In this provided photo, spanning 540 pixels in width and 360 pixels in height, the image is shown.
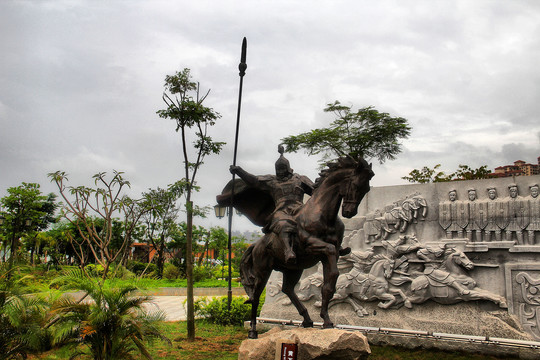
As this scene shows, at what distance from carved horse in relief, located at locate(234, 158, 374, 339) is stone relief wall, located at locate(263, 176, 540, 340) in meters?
3.41

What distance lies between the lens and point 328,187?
16.9 feet

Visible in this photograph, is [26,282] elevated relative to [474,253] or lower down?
lower down

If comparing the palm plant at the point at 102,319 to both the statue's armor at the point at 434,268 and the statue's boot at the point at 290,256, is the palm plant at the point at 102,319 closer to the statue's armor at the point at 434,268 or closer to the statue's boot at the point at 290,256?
the statue's boot at the point at 290,256

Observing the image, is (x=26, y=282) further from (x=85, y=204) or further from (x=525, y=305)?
(x=525, y=305)

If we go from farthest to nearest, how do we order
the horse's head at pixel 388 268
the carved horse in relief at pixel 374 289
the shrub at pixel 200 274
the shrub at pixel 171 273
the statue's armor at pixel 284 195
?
the shrub at pixel 171 273
the shrub at pixel 200 274
the horse's head at pixel 388 268
the carved horse in relief at pixel 374 289
the statue's armor at pixel 284 195

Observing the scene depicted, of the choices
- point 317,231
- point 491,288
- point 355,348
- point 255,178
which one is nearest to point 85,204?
point 255,178

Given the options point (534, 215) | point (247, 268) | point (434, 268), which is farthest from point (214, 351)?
point (534, 215)

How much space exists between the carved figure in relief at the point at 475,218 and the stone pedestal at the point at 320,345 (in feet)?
14.3

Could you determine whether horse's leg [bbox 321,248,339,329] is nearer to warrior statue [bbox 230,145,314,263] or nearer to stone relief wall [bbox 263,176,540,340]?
warrior statue [bbox 230,145,314,263]

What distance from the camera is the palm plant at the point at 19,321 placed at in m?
5.43

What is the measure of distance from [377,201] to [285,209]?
415 centimetres

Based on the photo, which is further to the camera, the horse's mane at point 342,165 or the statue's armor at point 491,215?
the statue's armor at point 491,215

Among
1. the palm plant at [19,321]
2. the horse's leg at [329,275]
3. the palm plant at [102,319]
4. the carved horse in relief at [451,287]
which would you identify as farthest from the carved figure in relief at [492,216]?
the palm plant at [19,321]

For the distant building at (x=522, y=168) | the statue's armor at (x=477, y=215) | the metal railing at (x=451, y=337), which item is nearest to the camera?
the metal railing at (x=451, y=337)
